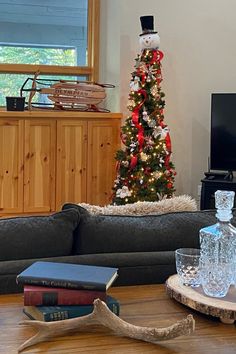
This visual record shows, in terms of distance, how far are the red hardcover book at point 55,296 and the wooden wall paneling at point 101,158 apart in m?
4.08

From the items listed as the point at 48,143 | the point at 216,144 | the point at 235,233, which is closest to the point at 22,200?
the point at 48,143

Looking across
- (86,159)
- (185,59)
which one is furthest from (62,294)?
(185,59)

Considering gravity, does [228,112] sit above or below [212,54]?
below

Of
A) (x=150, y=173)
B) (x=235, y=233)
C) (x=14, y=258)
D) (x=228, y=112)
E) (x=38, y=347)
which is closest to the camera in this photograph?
(x=38, y=347)

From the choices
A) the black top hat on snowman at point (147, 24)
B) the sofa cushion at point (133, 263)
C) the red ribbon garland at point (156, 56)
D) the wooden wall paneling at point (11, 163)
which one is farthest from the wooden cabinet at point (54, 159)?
the sofa cushion at point (133, 263)

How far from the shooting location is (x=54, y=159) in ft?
17.5

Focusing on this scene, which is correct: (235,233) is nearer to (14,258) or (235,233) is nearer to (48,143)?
(14,258)

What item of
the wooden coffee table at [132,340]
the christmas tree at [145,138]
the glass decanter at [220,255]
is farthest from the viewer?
the christmas tree at [145,138]

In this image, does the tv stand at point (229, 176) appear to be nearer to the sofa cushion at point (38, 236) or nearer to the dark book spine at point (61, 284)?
the sofa cushion at point (38, 236)

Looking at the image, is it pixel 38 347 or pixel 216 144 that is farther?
pixel 216 144

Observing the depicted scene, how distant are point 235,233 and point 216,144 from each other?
13.2 feet

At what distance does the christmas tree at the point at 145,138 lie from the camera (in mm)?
5027

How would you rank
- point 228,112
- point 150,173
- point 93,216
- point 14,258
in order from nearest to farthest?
point 14,258 < point 93,216 < point 150,173 < point 228,112

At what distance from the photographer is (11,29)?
18.8ft
